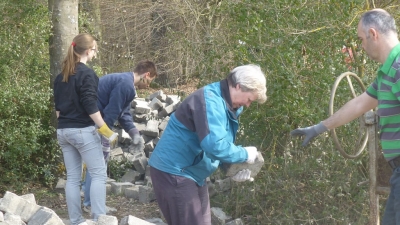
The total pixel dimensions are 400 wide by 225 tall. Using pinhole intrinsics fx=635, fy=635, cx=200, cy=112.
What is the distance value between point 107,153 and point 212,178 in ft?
3.84

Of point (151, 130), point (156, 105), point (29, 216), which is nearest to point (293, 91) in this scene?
point (29, 216)

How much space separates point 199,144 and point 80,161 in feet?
6.56

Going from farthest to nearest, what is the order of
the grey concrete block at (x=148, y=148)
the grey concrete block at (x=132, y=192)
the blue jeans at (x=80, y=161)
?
1. the grey concrete block at (x=148, y=148)
2. the grey concrete block at (x=132, y=192)
3. the blue jeans at (x=80, y=161)

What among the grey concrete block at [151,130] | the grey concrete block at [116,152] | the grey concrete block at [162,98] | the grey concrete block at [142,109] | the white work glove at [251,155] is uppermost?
the white work glove at [251,155]

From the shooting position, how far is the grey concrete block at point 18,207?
554 cm

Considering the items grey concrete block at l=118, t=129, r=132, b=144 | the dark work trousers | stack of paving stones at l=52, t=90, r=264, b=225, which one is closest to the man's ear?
the dark work trousers

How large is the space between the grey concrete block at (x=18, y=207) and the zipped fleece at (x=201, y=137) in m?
1.79

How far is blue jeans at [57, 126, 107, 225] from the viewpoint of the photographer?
556 centimetres

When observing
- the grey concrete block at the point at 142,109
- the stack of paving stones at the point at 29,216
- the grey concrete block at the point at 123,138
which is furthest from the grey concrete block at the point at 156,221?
the grey concrete block at the point at 142,109

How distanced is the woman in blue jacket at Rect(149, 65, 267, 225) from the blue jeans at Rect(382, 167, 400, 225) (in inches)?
Answer: 36.0

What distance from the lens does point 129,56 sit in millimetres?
15359

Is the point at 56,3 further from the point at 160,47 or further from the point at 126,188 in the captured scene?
the point at 160,47

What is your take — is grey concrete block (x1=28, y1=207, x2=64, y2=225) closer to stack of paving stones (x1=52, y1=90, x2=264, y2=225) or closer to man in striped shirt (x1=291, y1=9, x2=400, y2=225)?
stack of paving stones (x1=52, y1=90, x2=264, y2=225)

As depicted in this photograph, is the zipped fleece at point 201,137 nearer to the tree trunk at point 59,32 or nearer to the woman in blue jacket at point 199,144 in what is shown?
the woman in blue jacket at point 199,144
